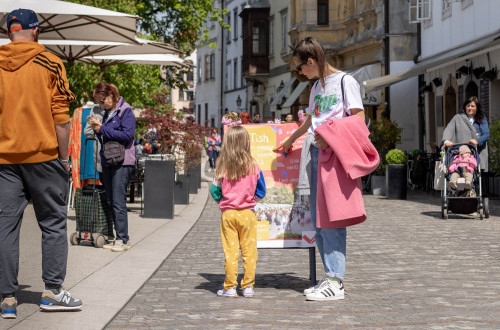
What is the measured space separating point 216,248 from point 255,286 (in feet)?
9.79

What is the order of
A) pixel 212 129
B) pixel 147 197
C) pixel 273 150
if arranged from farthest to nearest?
pixel 212 129 < pixel 147 197 < pixel 273 150

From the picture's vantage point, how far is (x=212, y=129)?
64.7ft

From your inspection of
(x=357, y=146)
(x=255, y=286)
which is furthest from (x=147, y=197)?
(x=357, y=146)

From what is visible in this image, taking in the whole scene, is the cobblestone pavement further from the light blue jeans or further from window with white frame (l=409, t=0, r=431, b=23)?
window with white frame (l=409, t=0, r=431, b=23)

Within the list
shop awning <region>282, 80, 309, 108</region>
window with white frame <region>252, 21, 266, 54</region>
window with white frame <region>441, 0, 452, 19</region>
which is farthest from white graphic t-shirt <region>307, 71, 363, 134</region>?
window with white frame <region>252, 21, 266, 54</region>

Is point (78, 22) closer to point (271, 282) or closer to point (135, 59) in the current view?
point (135, 59)

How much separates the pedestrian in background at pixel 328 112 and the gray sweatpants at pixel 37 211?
188 cm

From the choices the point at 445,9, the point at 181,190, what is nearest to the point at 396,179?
the point at 181,190

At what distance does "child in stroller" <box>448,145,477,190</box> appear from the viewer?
1508 cm

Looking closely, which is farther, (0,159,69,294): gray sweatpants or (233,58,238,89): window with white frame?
(233,58,238,89): window with white frame

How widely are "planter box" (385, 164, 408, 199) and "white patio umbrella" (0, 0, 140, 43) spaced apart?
28.6 ft

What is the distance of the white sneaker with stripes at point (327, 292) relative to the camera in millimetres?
7121

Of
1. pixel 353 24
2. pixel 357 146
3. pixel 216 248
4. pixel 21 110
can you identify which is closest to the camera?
pixel 21 110

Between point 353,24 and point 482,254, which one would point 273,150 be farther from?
point 353,24
